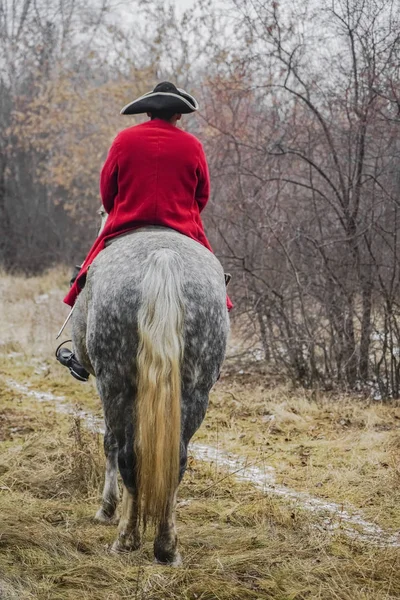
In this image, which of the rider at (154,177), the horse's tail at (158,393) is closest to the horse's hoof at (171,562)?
the horse's tail at (158,393)

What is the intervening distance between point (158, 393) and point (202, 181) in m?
1.55

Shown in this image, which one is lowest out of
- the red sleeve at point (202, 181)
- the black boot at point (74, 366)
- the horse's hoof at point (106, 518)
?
the horse's hoof at point (106, 518)

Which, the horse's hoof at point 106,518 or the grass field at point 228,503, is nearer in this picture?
the grass field at point 228,503

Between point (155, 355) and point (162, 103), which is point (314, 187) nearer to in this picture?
point (162, 103)

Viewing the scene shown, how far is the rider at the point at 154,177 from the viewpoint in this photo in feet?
12.6

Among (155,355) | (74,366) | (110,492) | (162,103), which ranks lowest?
(110,492)

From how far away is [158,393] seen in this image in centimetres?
315

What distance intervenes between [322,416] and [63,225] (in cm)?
1561

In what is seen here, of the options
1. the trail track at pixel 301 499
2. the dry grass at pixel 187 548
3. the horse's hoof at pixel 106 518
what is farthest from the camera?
the horse's hoof at pixel 106 518

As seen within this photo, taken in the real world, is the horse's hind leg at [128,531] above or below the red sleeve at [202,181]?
below

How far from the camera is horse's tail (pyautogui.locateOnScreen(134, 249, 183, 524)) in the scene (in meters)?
3.15

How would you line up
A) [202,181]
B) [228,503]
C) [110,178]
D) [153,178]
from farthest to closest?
[228,503] → [202,181] → [110,178] → [153,178]

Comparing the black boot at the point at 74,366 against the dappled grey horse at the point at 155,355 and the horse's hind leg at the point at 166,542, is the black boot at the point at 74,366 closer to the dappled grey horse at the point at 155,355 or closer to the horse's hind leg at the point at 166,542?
the dappled grey horse at the point at 155,355

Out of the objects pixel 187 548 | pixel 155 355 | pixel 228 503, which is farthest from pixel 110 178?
pixel 228 503
